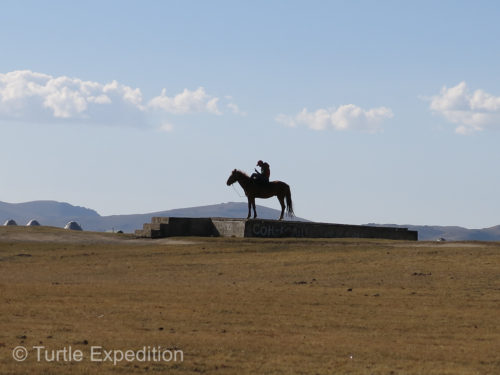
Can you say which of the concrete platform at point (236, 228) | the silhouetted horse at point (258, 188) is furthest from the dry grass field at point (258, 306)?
the silhouetted horse at point (258, 188)

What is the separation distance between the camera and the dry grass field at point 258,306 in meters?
15.1

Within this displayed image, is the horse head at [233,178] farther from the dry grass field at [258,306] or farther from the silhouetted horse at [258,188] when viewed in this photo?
the dry grass field at [258,306]

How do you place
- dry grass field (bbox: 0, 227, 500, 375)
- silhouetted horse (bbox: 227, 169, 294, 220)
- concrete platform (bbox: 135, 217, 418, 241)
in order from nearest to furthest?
dry grass field (bbox: 0, 227, 500, 375) < concrete platform (bbox: 135, 217, 418, 241) < silhouetted horse (bbox: 227, 169, 294, 220)

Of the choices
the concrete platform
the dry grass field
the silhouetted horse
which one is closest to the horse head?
the silhouetted horse

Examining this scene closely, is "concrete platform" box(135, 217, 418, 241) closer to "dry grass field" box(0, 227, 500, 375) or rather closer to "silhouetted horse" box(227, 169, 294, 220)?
"silhouetted horse" box(227, 169, 294, 220)

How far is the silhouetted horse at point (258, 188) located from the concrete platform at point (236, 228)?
1300 millimetres

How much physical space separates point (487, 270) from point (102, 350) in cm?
1712

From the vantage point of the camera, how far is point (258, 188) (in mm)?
45969

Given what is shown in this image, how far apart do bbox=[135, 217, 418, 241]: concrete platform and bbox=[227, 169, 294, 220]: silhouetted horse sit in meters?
1.30

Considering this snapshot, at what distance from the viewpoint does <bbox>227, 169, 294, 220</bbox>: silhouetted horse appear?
45656 millimetres

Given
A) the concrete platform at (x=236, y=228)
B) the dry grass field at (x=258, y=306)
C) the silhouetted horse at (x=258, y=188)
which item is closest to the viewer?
the dry grass field at (x=258, y=306)

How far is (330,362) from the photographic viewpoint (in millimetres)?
14859

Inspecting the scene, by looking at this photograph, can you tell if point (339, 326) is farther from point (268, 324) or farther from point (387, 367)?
point (387, 367)

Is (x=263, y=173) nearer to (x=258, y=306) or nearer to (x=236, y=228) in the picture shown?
(x=236, y=228)
